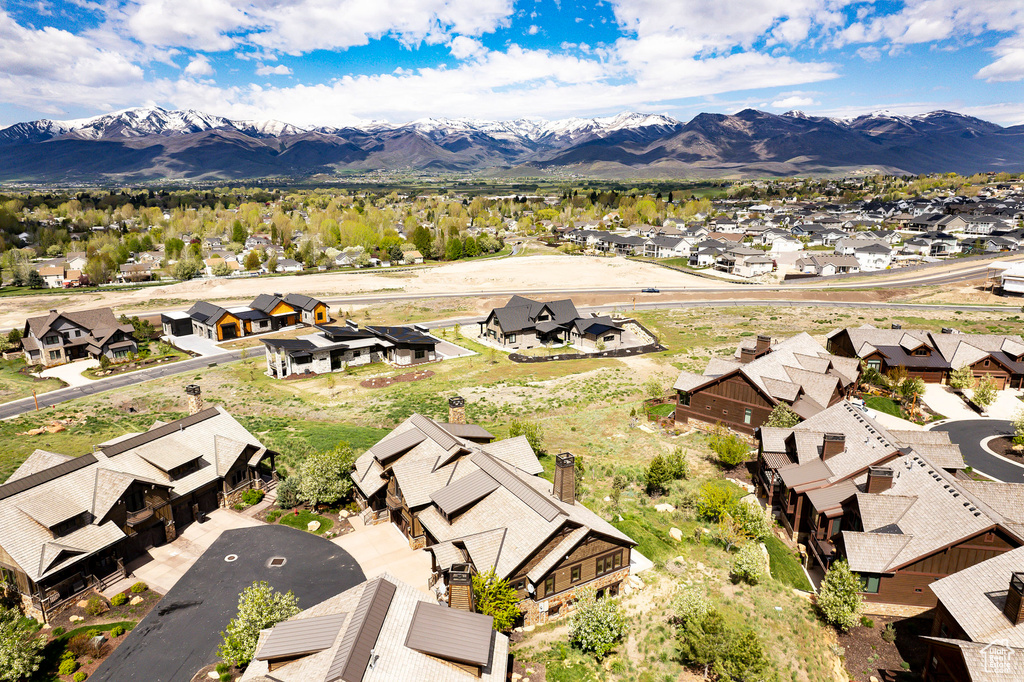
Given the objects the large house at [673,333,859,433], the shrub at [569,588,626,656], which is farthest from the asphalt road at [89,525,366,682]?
the large house at [673,333,859,433]

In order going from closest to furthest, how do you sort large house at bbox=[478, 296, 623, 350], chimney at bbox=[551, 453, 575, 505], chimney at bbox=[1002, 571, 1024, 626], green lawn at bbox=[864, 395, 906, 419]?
1. chimney at bbox=[1002, 571, 1024, 626]
2. chimney at bbox=[551, 453, 575, 505]
3. green lawn at bbox=[864, 395, 906, 419]
4. large house at bbox=[478, 296, 623, 350]

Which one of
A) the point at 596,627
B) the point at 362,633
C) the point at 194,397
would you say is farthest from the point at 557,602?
the point at 194,397

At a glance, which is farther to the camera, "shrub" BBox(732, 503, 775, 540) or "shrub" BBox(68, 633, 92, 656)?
"shrub" BBox(732, 503, 775, 540)

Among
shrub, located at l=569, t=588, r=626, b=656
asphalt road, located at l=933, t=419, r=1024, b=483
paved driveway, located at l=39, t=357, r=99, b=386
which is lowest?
paved driveway, located at l=39, t=357, r=99, b=386

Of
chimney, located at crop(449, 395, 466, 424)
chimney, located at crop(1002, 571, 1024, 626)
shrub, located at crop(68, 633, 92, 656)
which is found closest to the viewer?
chimney, located at crop(1002, 571, 1024, 626)

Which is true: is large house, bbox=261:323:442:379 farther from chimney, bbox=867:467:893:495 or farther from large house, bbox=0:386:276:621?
chimney, bbox=867:467:893:495

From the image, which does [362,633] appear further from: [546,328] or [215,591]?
[546,328]
